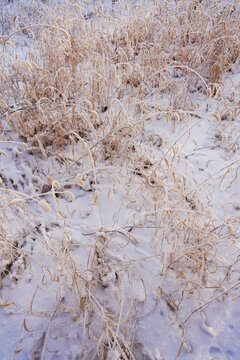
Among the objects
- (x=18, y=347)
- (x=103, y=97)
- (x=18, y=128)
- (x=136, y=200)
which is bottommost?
(x=18, y=347)

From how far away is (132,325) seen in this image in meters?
0.91

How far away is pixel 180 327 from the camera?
0.91m

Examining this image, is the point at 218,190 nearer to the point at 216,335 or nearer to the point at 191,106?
the point at 216,335

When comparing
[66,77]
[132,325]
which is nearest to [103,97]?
[66,77]

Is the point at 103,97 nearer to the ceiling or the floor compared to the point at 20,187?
nearer to the ceiling

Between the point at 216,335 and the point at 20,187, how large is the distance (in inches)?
46.3

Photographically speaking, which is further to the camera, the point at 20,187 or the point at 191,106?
the point at 191,106

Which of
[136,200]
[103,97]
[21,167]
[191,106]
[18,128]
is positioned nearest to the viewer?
[136,200]

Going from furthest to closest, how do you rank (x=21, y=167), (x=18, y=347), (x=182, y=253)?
1. (x=21, y=167)
2. (x=182, y=253)
3. (x=18, y=347)

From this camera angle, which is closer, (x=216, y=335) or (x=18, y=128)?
(x=216, y=335)

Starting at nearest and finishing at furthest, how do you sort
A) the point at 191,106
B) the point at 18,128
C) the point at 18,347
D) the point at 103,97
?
the point at 18,347 < the point at 18,128 < the point at 103,97 < the point at 191,106

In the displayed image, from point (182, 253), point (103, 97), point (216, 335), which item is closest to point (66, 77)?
point (103, 97)

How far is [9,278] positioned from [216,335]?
2.79 feet

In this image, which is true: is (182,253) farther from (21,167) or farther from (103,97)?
(103,97)
